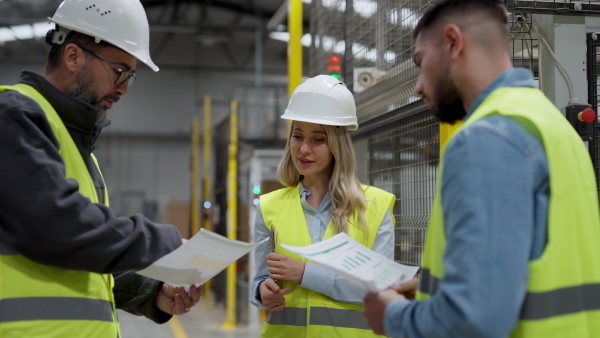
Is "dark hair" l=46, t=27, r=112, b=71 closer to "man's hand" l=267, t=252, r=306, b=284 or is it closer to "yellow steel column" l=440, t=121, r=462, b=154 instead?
"man's hand" l=267, t=252, r=306, b=284

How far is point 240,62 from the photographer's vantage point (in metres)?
20.9

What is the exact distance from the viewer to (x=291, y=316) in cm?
270

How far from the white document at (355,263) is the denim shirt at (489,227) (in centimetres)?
23

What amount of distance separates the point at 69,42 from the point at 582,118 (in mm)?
1983

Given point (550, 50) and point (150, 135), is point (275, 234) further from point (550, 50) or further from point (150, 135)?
point (150, 135)

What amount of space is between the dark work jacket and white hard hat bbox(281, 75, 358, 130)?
1190 mm

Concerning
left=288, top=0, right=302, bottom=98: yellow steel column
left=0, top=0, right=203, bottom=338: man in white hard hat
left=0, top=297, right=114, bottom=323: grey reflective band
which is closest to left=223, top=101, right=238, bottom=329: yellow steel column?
left=288, top=0, right=302, bottom=98: yellow steel column

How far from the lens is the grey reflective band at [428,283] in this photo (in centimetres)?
153

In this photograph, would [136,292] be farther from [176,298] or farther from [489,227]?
[489,227]

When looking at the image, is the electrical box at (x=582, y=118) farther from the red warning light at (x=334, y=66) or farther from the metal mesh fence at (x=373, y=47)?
the red warning light at (x=334, y=66)

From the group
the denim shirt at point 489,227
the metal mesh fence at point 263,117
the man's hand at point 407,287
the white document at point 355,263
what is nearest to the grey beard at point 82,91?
the white document at point 355,263

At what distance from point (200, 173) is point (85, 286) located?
1899cm

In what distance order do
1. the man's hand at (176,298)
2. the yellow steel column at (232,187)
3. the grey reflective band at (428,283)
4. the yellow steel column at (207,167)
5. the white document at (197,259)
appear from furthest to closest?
1. the yellow steel column at (207,167)
2. the yellow steel column at (232,187)
3. the man's hand at (176,298)
4. the white document at (197,259)
5. the grey reflective band at (428,283)

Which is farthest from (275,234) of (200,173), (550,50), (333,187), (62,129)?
(200,173)
